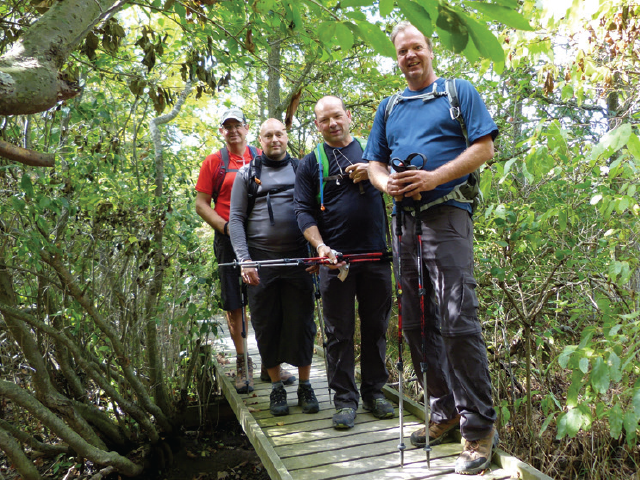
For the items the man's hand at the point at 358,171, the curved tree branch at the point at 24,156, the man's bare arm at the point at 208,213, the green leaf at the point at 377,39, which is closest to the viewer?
the curved tree branch at the point at 24,156

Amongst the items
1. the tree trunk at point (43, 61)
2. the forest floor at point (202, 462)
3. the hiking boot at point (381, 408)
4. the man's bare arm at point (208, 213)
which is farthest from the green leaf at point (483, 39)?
the forest floor at point (202, 462)

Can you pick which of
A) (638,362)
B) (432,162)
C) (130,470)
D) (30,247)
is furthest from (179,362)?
(638,362)

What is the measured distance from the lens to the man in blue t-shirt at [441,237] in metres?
2.62

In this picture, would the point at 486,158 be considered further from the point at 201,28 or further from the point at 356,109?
the point at 356,109

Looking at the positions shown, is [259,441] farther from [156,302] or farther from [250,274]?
[156,302]

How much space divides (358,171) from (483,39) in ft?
7.00

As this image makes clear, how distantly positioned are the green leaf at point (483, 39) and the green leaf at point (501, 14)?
0.06 meters

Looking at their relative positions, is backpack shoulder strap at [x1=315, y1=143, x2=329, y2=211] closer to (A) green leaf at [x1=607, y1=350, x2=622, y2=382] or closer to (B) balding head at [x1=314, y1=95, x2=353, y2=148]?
(B) balding head at [x1=314, y1=95, x2=353, y2=148]

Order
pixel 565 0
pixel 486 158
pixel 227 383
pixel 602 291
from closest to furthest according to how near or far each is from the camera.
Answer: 1. pixel 565 0
2. pixel 486 158
3. pixel 602 291
4. pixel 227 383

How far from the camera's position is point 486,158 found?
8.52 feet

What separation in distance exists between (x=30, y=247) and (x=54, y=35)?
8.21ft

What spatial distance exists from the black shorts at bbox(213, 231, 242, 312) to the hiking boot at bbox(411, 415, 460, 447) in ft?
6.43

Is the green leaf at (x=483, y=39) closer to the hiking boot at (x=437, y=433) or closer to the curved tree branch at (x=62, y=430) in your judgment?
the hiking boot at (x=437, y=433)

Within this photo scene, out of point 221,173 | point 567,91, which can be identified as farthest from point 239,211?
point 567,91
